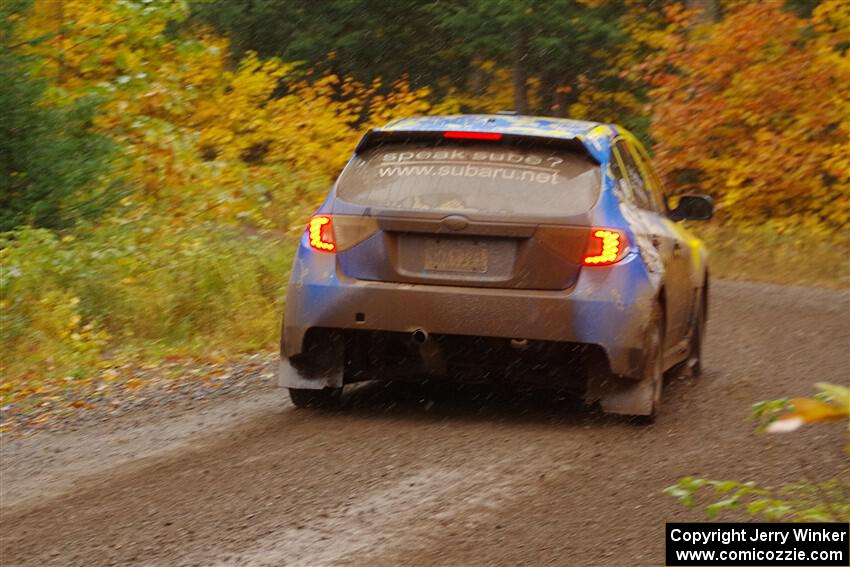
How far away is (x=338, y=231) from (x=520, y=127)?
125 cm

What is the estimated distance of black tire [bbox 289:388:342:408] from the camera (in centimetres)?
877

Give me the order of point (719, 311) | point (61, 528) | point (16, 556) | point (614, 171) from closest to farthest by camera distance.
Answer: point (16, 556), point (61, 528), point (614, 171), point (719, 311)

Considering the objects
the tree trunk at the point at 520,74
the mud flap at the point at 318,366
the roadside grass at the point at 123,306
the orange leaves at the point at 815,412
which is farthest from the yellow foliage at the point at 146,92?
the tree trunk at the point at 520,74

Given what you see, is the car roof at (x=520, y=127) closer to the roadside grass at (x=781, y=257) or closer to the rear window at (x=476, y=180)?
the rear window at (x=476, y=180)

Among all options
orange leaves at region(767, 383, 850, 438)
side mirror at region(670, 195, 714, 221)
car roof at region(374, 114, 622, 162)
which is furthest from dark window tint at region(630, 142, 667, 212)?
orange leaves at region(767, 383, 850, 438)

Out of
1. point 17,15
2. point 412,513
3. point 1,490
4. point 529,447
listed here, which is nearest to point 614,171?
point 529,447

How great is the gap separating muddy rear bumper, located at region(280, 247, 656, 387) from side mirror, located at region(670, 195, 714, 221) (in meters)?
1.98

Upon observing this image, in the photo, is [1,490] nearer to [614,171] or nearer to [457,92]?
[614,171]

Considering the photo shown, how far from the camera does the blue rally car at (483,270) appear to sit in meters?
7.98

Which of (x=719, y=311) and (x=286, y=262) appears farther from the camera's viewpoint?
(x=719, y=311)

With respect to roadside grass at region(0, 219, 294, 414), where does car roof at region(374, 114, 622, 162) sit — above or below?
Answer: above

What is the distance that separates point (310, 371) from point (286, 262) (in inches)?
242

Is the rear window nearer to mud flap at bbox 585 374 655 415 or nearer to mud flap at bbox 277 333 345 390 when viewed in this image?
mud flap at bbox 277 333 345 390

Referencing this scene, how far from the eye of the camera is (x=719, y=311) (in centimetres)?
1577
